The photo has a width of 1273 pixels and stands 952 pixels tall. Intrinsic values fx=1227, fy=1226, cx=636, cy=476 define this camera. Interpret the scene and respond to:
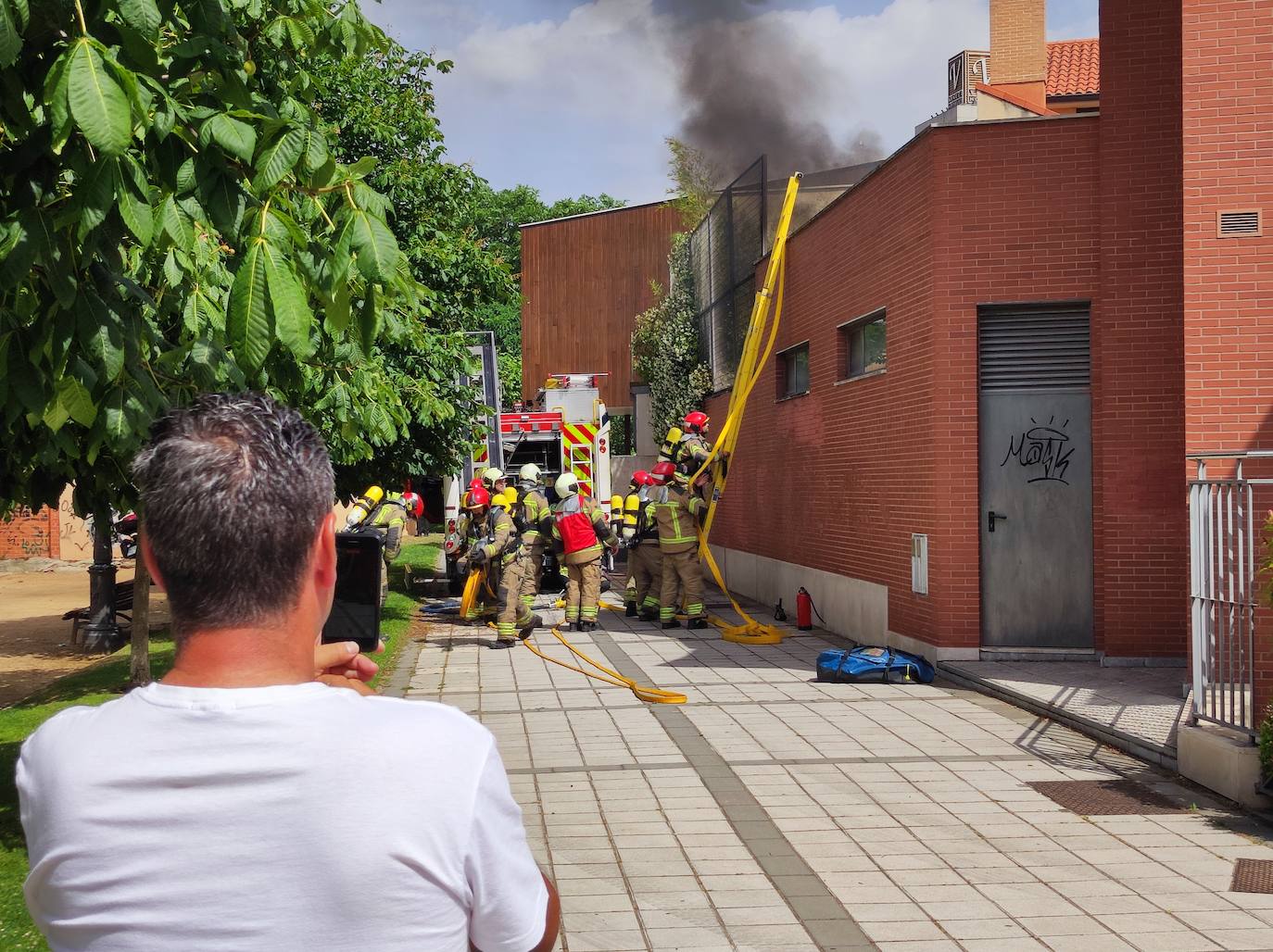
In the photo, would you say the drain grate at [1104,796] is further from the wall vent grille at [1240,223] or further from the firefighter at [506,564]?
the firefighter at [506,564]

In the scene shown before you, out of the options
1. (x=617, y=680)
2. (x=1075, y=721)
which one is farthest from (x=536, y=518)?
(x=1075, y=721)

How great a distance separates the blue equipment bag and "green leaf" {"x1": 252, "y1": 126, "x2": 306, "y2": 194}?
8.75 metres

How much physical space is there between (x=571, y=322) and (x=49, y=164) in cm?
3526

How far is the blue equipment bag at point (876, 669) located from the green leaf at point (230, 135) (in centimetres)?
884

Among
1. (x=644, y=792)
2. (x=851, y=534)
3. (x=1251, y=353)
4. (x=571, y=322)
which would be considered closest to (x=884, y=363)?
(x=851, y=534)

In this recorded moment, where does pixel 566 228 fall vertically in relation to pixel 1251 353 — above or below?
above

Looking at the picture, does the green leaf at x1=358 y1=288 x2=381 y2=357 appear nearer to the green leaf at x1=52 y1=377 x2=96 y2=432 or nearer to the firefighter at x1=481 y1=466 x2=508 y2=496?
the green leaf at x1=52 y1=377 x2=96 y2=432

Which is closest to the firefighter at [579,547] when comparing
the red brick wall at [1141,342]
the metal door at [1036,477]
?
the metal door at [1036,477]

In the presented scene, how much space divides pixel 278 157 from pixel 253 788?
196cm

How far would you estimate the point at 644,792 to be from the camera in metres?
7.09

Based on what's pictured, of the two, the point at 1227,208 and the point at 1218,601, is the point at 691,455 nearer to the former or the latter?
the point at 1227,208

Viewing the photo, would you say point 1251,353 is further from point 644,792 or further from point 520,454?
point 520,454

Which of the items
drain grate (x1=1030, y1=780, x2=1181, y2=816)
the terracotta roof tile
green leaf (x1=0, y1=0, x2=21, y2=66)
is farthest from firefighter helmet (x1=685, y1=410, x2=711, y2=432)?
the terracotta roof tile

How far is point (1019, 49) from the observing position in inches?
1182
